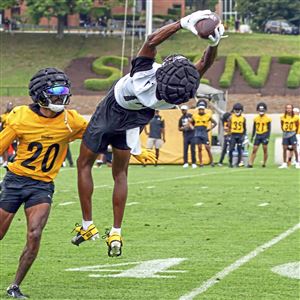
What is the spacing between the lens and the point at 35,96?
32.6 feet

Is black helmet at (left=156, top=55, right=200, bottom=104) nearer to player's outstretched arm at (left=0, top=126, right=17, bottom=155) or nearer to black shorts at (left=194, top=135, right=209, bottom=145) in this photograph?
player's outstretched arm at (left=0, top=126, right=17, bottom=155)

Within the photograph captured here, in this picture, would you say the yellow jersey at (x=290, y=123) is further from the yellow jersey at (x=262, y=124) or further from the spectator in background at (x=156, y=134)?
the spectator in background at (x=156, y=134)

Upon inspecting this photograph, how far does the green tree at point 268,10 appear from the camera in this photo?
284 feet

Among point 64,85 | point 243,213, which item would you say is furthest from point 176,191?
point 64,85

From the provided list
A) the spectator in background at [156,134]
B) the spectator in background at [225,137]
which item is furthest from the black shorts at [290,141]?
the spectator in background at [156,134]

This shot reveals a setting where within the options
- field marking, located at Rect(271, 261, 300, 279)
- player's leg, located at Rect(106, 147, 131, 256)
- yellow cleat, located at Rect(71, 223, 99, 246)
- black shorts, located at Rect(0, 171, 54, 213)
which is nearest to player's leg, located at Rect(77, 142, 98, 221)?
yellow cleat, located at Rect(71, 223, 99, 246)

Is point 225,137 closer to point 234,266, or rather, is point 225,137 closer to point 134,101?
point 234,266

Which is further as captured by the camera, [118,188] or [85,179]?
[118,188]

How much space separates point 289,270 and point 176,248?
208 centimetres

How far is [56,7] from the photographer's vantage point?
234 feet

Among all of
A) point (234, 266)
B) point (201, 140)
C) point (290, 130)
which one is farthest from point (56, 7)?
point (234, 266)

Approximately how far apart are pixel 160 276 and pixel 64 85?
2512 millimetres

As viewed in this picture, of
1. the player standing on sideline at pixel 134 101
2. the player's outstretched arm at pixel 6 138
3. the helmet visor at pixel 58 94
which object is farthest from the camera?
the player's outstretched arm at pixel 6 138

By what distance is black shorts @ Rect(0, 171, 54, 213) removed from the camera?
399 inches
